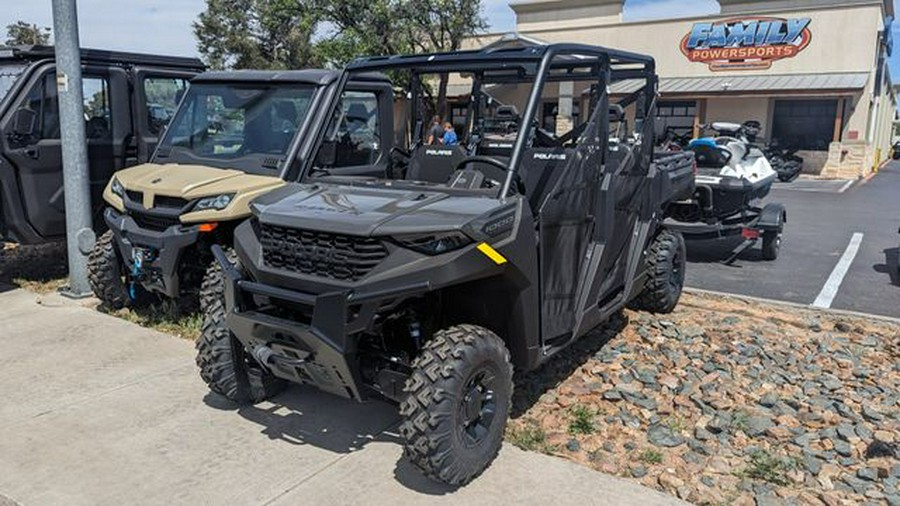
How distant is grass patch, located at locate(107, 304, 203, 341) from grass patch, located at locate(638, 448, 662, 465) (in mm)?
3720

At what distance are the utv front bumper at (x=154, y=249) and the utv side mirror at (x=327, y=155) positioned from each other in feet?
4.03

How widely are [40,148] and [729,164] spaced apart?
8031mm

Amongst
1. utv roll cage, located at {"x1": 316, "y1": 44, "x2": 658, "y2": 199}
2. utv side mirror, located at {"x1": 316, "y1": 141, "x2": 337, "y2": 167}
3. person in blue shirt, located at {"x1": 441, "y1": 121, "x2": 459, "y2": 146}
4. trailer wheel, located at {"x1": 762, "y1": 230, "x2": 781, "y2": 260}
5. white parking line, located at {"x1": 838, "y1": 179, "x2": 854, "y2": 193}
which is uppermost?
utv roll cage, located at {"x1": 316, "y1": 44, "x2": 658, "y2": 199}

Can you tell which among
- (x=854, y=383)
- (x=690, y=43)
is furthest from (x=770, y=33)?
(x=854, y=383)

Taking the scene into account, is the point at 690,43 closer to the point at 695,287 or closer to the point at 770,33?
the point at 770,33

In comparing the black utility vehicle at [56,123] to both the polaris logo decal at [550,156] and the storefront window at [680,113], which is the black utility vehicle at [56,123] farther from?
the storefront window at [680,113]

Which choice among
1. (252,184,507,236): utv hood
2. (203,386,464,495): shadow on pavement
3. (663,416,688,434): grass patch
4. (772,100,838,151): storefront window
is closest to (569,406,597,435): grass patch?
(663,416,688,434): grass patch

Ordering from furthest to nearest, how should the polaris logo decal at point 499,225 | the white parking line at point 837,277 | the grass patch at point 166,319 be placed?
the white parking line at point 837,277
the grass patch at point 166,319
the polaris logo decal at point 499,225

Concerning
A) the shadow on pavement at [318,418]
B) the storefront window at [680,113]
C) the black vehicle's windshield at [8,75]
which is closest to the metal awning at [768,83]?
the storefront window at [680,113]

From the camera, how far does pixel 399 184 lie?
439cm

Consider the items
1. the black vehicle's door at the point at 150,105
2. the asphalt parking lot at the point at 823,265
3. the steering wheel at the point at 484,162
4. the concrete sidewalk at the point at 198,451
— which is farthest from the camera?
the black vehicle's door at the point at 150,105

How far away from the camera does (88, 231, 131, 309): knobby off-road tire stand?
642 centimetres

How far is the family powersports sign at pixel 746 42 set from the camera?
2534cm

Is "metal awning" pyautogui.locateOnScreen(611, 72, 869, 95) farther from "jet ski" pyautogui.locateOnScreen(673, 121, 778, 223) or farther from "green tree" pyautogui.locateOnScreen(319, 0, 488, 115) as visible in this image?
"jet ski" pyautogui.locateOnScreen(673, 121, 778, 223)
